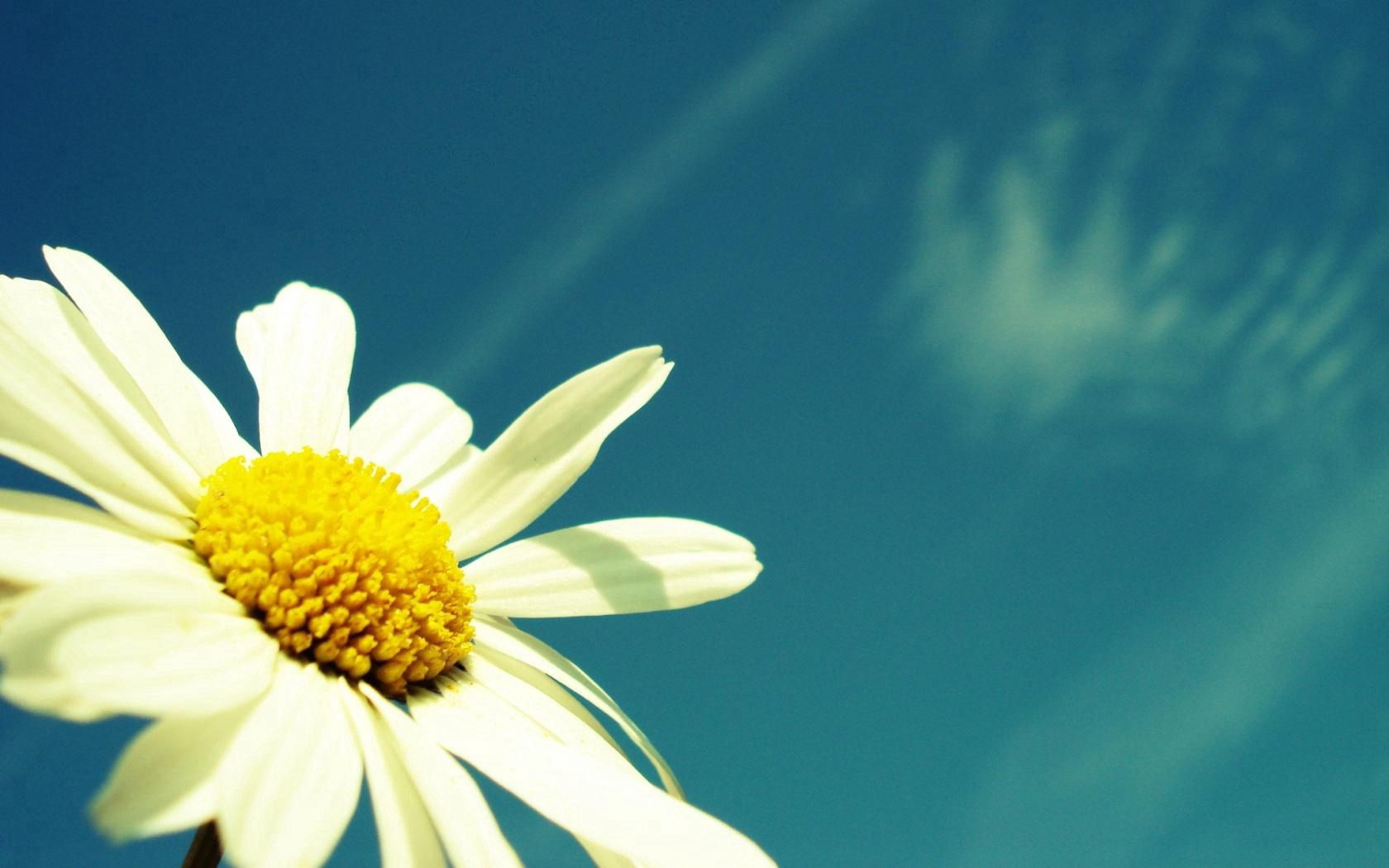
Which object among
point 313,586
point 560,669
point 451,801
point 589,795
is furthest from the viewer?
point 560,669

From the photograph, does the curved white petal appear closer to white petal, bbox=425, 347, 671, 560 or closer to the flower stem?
the flower stem

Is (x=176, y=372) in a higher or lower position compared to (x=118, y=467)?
higher

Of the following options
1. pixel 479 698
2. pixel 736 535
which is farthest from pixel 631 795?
pixel 736 535

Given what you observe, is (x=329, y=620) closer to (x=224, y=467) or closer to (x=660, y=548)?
(x=224, y=467)

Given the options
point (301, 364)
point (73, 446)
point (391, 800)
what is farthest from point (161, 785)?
point (301, 364)

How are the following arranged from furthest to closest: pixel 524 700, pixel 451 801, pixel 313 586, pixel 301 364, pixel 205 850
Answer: pixel 301 364 < pixel 524 700 < pixel 313 586 < pixel 451 801 < pixel 205 850

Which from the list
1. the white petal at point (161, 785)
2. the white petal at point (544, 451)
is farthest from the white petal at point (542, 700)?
the white petal at point (161, 785)

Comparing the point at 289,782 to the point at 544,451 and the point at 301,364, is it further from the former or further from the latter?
the point at 301,364
